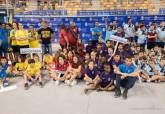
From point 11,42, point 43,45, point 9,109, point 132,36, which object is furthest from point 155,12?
point 9,109

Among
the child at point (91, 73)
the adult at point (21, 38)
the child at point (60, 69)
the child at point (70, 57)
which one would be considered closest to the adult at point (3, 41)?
the adult at point (21, 38)

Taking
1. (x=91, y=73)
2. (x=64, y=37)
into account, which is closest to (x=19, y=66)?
(x=64, y=37)

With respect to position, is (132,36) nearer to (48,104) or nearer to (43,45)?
(43,45)

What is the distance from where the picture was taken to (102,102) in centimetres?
657

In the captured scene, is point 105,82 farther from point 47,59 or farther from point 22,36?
point 22,36

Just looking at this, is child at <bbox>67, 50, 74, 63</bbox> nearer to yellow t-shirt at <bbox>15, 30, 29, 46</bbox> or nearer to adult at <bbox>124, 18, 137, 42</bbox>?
yellow t-shirt at <bbox>15, 30, 29, 46</bbox>

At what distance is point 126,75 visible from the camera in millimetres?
6758

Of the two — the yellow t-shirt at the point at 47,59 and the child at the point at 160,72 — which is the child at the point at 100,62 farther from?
the yellow t-shirt at the point at 47,59

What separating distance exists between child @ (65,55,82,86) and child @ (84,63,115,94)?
2.20ft

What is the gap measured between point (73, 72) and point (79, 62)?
1.06 ft

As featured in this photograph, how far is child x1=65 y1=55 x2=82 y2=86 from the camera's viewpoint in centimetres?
777

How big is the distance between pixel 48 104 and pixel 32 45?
337cm

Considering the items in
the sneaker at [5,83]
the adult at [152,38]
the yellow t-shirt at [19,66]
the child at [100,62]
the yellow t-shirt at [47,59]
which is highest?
the adult at [152,38]

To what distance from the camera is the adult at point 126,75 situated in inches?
266
